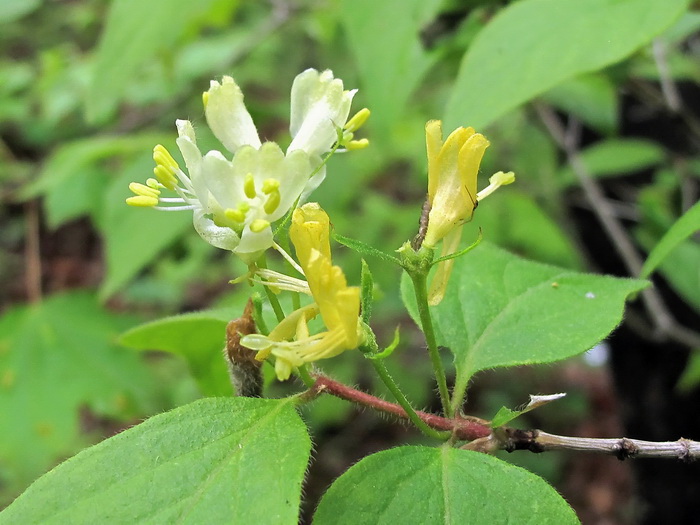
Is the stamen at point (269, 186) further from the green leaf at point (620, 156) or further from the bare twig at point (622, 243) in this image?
the green leaf at point (620, 156)

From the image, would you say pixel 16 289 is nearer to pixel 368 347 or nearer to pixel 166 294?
pixel 166 294

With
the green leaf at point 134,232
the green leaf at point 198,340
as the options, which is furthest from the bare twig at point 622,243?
the green leaf at point 134,232

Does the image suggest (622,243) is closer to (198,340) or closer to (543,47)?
(543,47)

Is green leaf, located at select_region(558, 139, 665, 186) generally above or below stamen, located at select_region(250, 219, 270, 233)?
below

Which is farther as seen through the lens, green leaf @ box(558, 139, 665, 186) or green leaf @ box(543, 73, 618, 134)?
green leaf @ box(558, 139, 665, 186)

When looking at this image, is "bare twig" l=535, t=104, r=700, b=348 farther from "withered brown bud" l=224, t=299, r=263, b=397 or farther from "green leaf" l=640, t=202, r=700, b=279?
"withered brown bud" l=224, t=299, r=263, b=397

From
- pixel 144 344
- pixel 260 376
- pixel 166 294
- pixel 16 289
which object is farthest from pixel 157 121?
pixel 260 376

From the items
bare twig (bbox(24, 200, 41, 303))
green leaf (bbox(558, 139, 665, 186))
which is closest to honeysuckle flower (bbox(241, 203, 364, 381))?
green leaf (bbox(558, 139, 665, 186))
